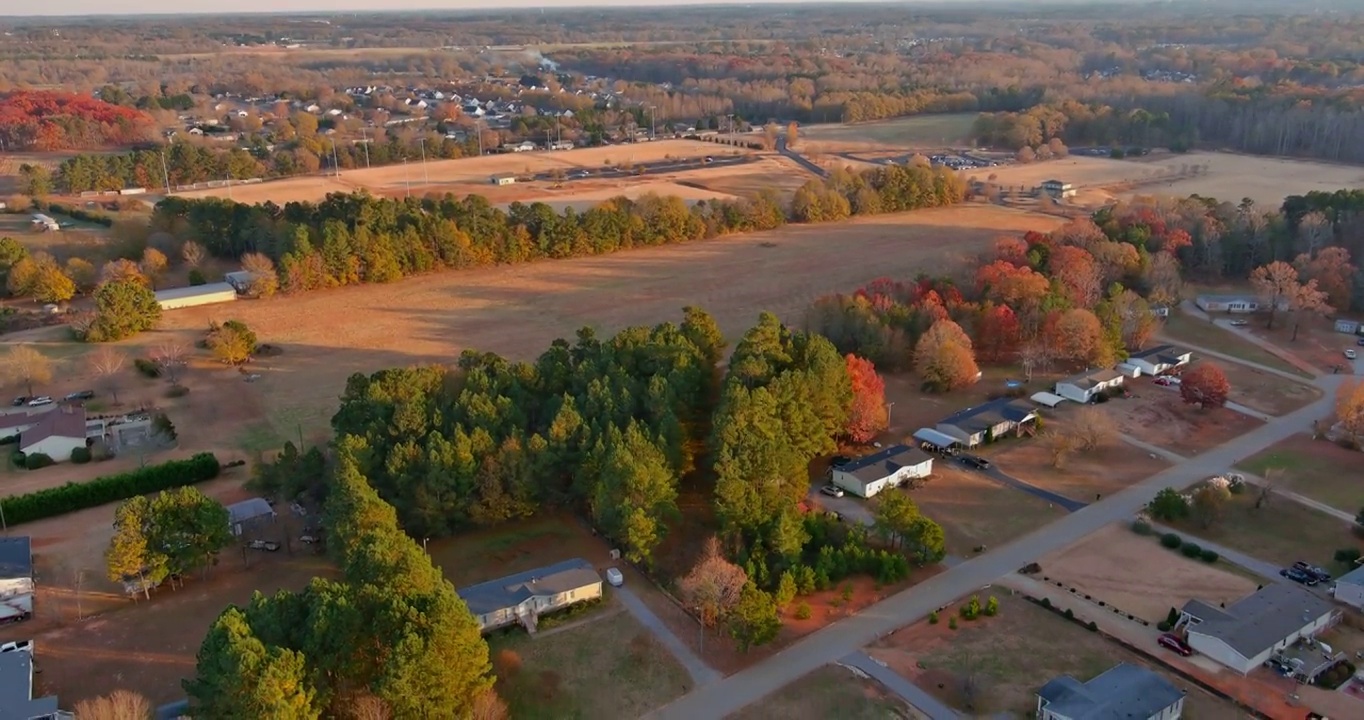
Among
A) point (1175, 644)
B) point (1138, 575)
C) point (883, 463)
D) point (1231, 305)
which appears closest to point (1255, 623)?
point (1175, 644)

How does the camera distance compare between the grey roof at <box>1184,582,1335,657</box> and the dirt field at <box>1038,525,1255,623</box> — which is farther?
the dirt field at <box>1038,525,1255,623</box>

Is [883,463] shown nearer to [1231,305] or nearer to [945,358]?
[945,358]

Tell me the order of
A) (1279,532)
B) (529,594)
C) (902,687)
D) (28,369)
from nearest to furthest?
1. (902,687)
2. (529,594)
3. (1279,532)
4. (28,369)

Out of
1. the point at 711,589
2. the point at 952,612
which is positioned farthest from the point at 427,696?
the point at 952,612

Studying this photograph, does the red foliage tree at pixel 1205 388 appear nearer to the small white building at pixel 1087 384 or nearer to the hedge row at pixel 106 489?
the small white building at pixel 1087 384

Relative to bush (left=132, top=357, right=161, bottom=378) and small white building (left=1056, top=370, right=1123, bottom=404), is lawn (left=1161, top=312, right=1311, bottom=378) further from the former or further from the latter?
bush (left=132, top=357, right=161, bottom=378)

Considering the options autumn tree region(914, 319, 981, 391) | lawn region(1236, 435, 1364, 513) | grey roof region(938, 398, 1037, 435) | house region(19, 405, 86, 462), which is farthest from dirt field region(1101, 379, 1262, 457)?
house region(19, 405, 86, 462)
